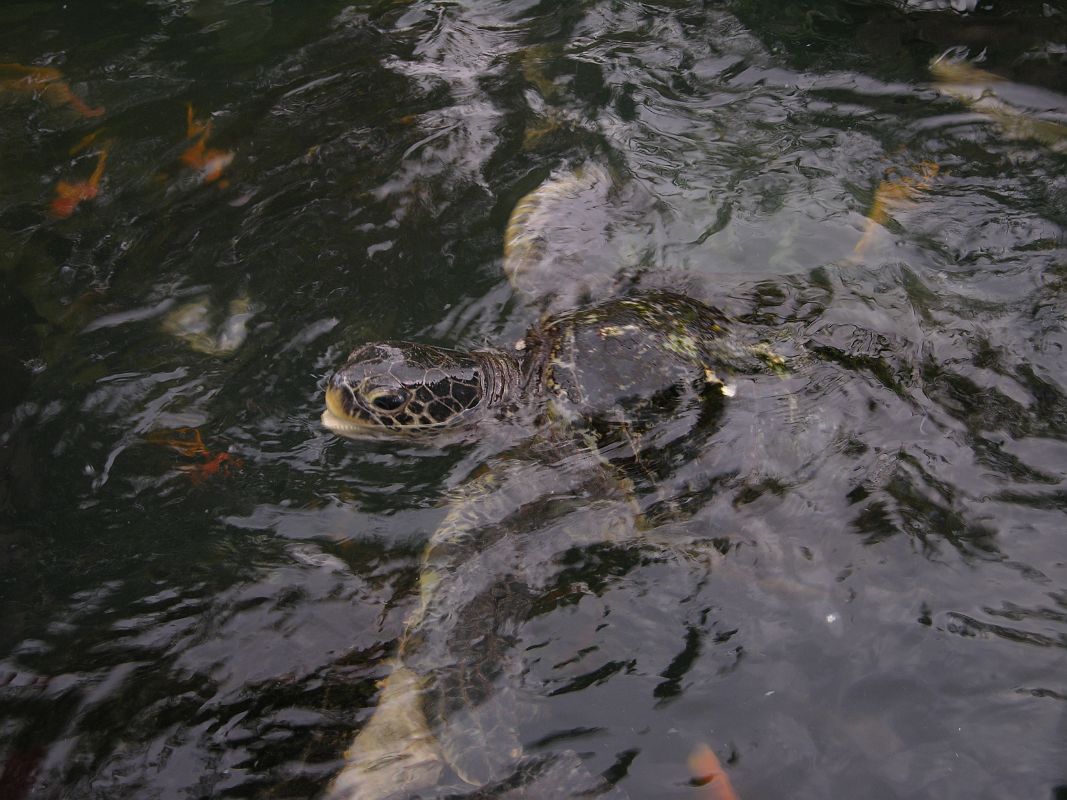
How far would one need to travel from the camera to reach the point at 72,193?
4953 mm

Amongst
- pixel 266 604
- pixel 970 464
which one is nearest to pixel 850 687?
pixel 970 464

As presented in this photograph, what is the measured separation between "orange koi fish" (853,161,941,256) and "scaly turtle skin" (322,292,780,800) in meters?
1.37

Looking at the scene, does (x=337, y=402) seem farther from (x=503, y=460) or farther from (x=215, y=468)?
(x=503, y=460)

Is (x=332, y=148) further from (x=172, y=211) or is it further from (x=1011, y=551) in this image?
(x=1011, y=551)

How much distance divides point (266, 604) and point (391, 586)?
48cm

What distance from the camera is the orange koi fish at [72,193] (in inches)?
190

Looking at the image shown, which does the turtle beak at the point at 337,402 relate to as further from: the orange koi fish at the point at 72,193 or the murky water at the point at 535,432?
the orange koi fish at the point at 72,193

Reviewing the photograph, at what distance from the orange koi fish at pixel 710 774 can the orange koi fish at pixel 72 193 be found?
15.6 ft

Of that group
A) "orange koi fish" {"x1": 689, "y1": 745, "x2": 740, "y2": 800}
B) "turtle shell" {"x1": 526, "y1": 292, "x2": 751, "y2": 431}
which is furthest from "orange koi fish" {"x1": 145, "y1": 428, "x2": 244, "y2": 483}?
"orange koi fish" {"x1": 689, "y1": 745, "x2": 740, "y2": 800}

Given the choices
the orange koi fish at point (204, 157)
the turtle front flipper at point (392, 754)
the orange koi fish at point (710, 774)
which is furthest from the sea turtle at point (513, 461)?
the orange koi fish at point (204, 157)

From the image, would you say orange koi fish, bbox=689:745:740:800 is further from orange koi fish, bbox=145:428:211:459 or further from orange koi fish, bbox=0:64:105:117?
orange koi fish, bbox=0:64:105:117

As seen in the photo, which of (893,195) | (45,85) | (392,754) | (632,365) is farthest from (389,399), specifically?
(45,85)

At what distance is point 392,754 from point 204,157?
14.0 feet

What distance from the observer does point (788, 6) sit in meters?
6.53
